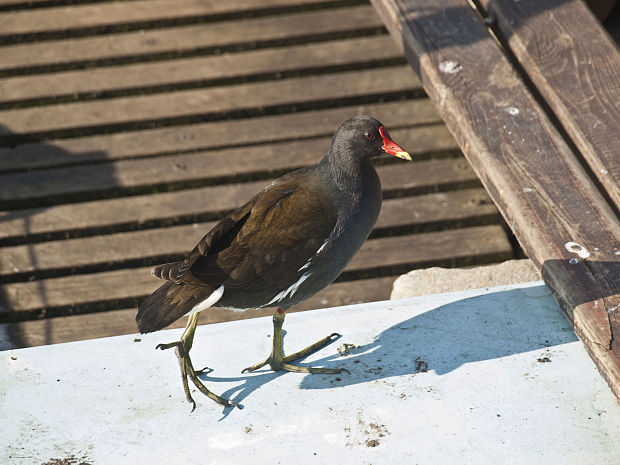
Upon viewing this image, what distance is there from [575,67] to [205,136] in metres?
1.77

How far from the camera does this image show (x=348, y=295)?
326cm

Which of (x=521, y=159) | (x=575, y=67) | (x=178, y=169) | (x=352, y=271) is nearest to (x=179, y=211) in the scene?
(x=178, y=169)

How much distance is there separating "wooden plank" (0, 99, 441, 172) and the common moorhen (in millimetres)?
1564

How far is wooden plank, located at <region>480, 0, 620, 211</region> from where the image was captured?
248 cm

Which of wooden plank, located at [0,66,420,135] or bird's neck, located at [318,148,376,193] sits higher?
bird's neck, located at [318,148,376,193]

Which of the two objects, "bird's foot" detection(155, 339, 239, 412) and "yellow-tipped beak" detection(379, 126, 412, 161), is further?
"yellow-tipped beak" detection(379, 126, 412, 161)

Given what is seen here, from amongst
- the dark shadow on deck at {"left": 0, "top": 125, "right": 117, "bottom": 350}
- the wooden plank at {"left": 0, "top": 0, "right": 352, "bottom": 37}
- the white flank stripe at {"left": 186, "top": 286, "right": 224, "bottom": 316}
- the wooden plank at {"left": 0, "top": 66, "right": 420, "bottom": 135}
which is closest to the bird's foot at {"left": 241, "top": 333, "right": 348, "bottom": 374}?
the white flank stripe at {"left": 186, "top": 286, "right": 224, "bottom": 316}

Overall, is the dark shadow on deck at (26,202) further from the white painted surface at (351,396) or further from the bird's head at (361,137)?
the bird's head at (361,137)

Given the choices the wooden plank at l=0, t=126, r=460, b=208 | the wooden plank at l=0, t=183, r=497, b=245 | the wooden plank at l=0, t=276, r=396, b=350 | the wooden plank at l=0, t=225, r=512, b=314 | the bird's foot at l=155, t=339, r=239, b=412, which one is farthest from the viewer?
the wooden plank at l=0, t=126, r=460, b=208

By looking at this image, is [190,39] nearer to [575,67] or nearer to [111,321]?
[111,321]

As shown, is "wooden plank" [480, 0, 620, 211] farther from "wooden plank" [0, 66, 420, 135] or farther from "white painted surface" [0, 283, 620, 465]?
"wooden plank" [0, 66, 420, 135]

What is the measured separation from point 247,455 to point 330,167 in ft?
2.57

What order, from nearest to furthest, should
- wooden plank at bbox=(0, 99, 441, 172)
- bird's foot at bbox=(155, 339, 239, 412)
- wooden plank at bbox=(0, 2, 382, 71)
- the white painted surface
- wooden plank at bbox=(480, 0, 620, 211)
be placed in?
1. the white painted surface
2. bird's foot at bbox=(155, 339, 239, 412)
3. wooden plank at bbox=(480, 0, 620, 211)
4. wooden plank at bbox=(0, 99, 441, 172)
5. wooden plank at bbox=(0, 2, 382, 71)

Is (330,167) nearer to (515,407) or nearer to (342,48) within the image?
(515,407)
